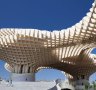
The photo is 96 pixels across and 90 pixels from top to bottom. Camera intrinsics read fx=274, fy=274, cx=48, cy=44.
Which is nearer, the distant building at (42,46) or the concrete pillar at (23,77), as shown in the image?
the distant building at (42,46)

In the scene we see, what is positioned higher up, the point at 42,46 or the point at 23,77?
the point at 42,46

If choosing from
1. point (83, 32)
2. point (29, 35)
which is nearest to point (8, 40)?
point (29, 35)

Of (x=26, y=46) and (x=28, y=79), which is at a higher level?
(x=26, y=46)

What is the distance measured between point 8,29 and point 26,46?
160 inches

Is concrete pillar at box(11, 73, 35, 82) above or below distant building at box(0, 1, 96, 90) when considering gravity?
below

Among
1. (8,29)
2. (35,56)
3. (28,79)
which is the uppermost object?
(8,29)

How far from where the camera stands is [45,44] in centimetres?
4053

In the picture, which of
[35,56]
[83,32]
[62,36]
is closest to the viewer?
[83,32]

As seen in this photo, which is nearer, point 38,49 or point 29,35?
point 29,35

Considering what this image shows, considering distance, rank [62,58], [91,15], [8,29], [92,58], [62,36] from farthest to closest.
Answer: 1. [92,58]
2. [62,58]
3. [8,29]
4. [62,36]
5. [91,15]

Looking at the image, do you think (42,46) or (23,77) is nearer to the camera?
(42,46)

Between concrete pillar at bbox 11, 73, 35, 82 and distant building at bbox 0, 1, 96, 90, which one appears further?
concrete pillar at bbox 11, 73, 35, 82

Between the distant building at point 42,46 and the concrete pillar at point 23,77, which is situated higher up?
the distant building at point 42,46

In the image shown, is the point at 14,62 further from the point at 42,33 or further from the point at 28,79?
→ the point at 42,33
